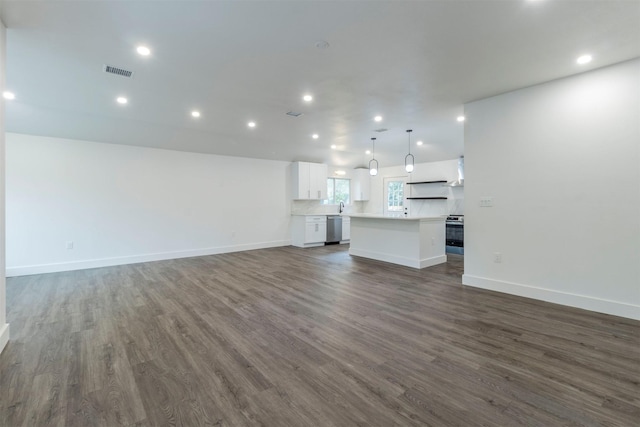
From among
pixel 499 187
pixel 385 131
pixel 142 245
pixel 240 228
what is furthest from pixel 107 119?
pixel 499 187

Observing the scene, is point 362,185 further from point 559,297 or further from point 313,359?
point 313,359

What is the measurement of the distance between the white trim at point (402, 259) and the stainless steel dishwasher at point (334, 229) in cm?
197

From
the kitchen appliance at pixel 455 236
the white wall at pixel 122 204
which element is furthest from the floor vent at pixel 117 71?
the kitchen appliance at pixel 455 236

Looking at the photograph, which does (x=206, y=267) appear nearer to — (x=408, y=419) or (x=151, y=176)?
(x=151, y=176)

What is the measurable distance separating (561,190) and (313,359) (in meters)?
3.50

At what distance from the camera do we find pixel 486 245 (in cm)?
396

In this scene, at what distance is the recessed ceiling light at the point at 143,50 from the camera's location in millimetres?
2672

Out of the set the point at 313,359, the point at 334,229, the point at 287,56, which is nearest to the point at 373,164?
the point at 334,229

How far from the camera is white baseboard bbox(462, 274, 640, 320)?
299 cm

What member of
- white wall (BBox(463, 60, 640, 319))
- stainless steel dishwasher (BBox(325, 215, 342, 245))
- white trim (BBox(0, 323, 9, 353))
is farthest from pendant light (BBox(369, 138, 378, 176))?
white trim (BBox(0, 323, 9, 353))

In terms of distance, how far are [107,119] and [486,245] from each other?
648 centimetres

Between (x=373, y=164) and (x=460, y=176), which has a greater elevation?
(x=373, y=164)

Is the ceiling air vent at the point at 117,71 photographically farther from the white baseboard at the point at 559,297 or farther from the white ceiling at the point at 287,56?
the white baseboard at the point at 559,297

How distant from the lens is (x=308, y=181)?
8.29 metres
